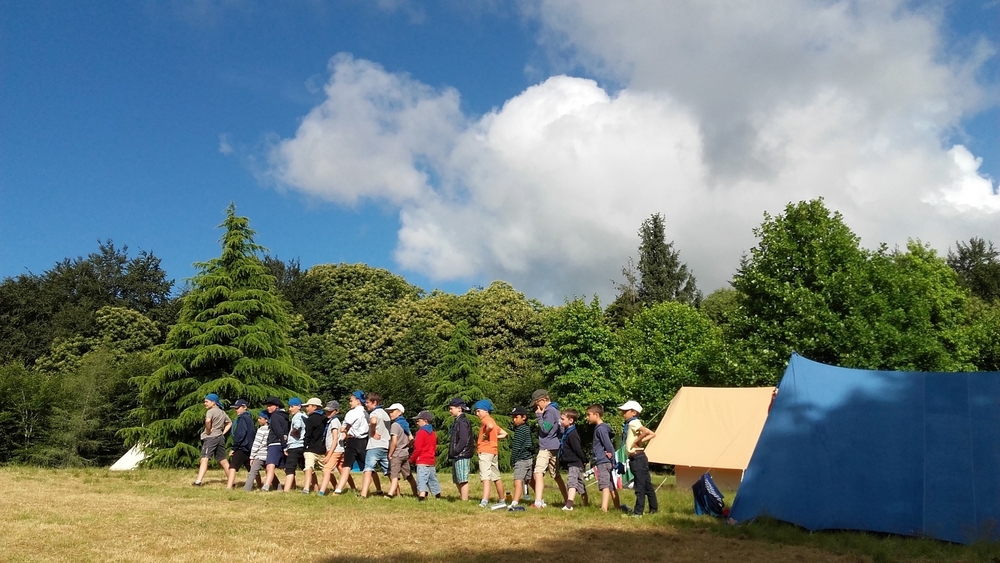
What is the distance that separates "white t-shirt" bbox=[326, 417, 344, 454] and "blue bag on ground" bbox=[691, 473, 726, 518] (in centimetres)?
502

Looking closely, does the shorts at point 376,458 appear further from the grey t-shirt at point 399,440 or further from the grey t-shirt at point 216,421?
the grey t-shirt at point 216,421

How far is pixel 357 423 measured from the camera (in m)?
11.3

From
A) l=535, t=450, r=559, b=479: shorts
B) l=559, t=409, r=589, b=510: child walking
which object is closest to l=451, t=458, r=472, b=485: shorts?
l=535, t=450, r=559, b=479: shorts

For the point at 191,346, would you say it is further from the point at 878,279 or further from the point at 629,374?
the point at 878,279

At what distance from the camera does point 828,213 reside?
79.4 feet

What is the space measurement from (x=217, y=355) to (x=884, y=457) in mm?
17095

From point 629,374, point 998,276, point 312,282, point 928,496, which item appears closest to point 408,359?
point 312,282

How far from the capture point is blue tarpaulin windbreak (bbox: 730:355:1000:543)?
828 centimetres

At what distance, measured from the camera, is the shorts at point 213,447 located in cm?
1234

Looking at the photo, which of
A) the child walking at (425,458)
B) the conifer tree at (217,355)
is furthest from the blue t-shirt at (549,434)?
the conifer tree at (217,355)

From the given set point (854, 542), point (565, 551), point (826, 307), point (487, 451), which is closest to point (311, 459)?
point (487, 451)

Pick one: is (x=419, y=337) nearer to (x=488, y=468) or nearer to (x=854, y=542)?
(x=488, y=468)

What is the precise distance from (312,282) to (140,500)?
37327 mm

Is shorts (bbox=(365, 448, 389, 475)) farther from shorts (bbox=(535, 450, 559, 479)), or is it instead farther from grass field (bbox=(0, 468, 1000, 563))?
shorts (bbox=(535, 450, 559, 479))
